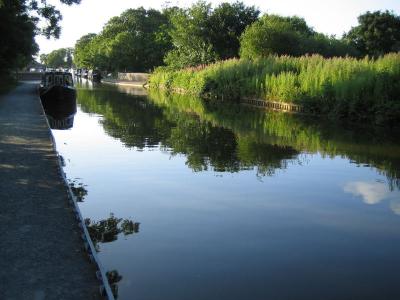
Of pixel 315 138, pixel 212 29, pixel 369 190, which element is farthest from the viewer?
pixel 212 29

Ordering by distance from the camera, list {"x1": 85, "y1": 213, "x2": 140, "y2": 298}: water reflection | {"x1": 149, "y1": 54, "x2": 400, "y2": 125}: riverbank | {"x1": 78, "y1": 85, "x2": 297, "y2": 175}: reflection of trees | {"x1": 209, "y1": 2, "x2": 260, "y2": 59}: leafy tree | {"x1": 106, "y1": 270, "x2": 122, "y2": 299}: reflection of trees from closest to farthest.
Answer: {"x1": 106, "y1": 270, "x2": 122, "y2": 299}: reflection of trees
{"x1": 85, "y1": 213, "x2": 140, "y2": 298}: water reflection
{"x1": 78, "y1": 85, "x2": 297, "y2": 175}: reflection of trees
{"x1": 149, "y1": 54, "x2": 400, "y2": 125}: riverbank
{"x1": 209, "y1": 2, "x2": 260, "y2": 59}: leafy tree

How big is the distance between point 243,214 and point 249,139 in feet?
29.4

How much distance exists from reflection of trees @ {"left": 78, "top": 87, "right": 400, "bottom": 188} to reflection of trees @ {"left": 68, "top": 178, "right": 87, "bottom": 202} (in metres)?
3.03

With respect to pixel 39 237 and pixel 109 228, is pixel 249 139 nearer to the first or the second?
pixel 109 228

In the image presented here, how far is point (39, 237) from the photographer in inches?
254

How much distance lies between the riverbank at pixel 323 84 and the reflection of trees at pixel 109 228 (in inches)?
614

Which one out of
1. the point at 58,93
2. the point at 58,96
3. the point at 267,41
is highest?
the point at 267,41

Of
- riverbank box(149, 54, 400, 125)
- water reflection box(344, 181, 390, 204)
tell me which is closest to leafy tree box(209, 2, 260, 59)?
riverbank box(149, 54, 400, 125)

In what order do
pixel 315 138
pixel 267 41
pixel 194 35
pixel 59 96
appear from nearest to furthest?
pixel 315 138 < pixel 59 96 < pixel 267 41 < pixel 194 35

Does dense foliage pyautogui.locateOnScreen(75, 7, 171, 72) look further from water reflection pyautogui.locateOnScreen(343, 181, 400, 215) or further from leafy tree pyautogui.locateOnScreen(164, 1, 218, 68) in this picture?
water reflection pyautogui.locateOnScreen(343, 181, 400, 215)

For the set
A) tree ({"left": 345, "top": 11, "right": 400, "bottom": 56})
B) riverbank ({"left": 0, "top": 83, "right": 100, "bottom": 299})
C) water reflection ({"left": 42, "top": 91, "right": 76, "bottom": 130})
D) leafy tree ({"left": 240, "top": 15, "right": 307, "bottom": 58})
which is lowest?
water reflection ({"left": 42, "top": 91, "right": 76, "bottom": 130})

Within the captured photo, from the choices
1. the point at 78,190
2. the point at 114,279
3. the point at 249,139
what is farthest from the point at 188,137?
the point at 114,279

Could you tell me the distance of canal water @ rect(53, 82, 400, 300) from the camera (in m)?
6.00

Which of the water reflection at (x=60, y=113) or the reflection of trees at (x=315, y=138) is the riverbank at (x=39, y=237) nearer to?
the reflection of trees at (x=315, y=138)
